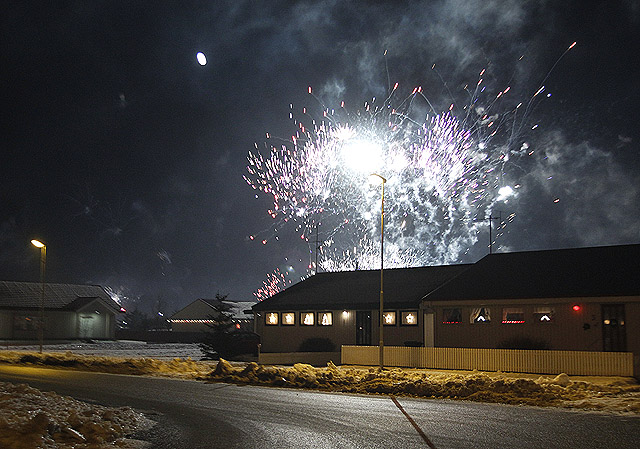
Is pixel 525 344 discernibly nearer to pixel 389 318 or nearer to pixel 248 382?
pixel 389 318

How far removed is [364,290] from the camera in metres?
42.1

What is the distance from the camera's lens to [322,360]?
3625 cm

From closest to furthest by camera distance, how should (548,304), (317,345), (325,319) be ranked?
(548,304) < (317,345) < (325,319)

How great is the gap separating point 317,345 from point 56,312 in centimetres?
4044

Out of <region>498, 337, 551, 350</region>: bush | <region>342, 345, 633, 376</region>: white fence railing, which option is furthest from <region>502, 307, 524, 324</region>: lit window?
<region>342, 345, 633, 376</region>: white fence railing

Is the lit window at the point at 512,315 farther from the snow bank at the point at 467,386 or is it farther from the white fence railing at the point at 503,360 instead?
the snow bank at the point at 467,386

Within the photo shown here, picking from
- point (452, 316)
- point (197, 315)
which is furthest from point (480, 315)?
point (197, 315)

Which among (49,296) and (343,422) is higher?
(49,296)

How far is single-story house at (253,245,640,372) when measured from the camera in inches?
1176

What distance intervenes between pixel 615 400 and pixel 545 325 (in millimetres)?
12796

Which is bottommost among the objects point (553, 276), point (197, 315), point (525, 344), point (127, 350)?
point (127, 350)

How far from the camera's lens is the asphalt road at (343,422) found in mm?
12039

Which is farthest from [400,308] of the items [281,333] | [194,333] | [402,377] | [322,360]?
[194,333]

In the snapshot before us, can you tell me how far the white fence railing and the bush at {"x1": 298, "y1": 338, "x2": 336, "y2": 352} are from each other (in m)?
7.61
